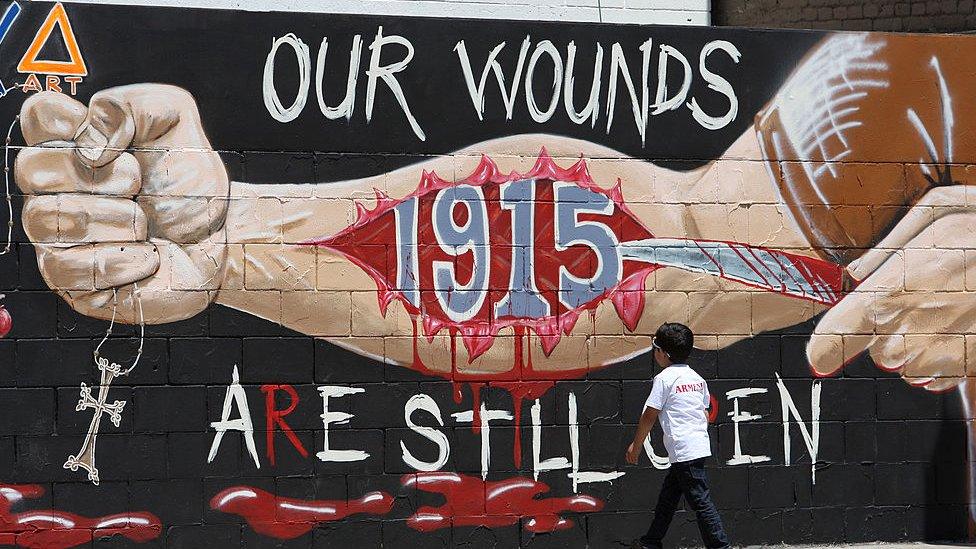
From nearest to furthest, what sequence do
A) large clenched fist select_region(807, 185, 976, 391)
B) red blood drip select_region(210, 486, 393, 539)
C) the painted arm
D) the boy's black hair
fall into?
1. the boy's black hair
2. the painted arm
3. red blood drip select_region(210, 486, 393, 539)
4. large clenched fist select_region(807, 185, 976, 391)

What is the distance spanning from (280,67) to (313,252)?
111 cm

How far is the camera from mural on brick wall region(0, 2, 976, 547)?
6.73 meters

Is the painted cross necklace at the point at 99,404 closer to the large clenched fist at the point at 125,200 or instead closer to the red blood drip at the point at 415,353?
the large clenched fist at the point at 125,200

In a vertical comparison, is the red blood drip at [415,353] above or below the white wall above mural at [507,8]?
below

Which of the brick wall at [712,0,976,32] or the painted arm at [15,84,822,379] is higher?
the brick wall at [712,0,976,32]

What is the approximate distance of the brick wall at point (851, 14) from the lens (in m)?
9.56

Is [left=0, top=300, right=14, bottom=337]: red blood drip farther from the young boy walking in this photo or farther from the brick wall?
the brick wall

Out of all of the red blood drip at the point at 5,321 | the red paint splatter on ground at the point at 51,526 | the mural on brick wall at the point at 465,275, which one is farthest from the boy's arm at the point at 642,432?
the red blood drip at the point at 5,321

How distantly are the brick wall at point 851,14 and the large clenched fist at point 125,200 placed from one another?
5.49 meters

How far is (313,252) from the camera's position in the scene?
22.9 feet

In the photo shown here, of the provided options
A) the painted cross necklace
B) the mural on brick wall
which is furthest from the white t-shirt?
the painted cross necklace

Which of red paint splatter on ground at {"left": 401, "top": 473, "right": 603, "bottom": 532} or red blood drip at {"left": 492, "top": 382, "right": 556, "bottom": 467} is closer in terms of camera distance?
red paint splatter on ground at {"left": 401, "top": 473, "right": 603, "bottom": 532}

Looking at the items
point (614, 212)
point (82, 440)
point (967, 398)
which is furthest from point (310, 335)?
point (967, 398)

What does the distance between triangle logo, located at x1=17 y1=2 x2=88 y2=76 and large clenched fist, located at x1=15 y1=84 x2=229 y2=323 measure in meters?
0.15
